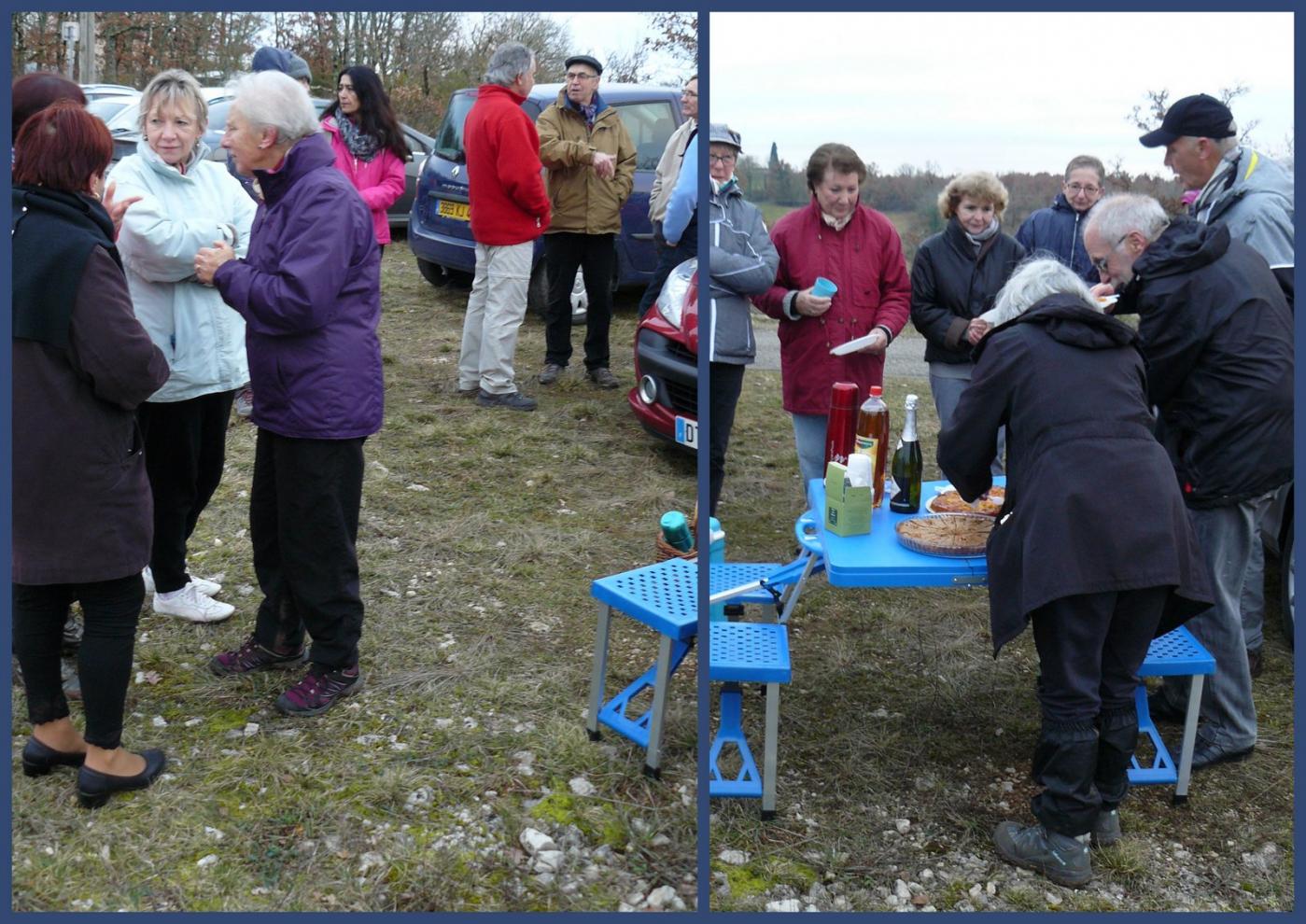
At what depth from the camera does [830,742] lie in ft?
10.2

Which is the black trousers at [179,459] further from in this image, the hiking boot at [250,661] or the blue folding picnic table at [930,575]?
the blue folding picnic table at [930,575]

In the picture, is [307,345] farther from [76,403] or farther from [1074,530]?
[1074,530]

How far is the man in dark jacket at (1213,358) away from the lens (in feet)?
9.12

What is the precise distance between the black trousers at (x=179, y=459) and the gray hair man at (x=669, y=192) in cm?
126

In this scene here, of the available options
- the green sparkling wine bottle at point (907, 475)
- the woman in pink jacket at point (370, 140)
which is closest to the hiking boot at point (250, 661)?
the green sparkling wine bottle at point (907, 475)

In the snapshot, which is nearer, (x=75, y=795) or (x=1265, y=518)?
(x=75, y=795)

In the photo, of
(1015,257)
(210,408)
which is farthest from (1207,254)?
(210,408)

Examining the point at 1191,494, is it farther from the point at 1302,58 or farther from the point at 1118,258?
the point at 1302,58

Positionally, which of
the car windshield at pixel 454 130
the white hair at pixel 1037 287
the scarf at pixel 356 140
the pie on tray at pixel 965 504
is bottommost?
the pie on tray at pixel 965 504

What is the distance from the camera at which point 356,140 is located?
5004 mm

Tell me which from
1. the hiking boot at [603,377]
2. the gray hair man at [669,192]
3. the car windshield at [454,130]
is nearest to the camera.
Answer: the gray hair man at [669,192]

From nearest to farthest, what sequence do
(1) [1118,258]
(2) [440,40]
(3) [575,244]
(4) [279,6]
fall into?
(4) [279,6] → (1) [1118,258] → (2) [440,40] → (3) [575,244]

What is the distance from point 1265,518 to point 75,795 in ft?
11.7

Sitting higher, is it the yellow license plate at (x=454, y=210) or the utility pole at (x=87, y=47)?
the utility pole at (x=87, y=47)
